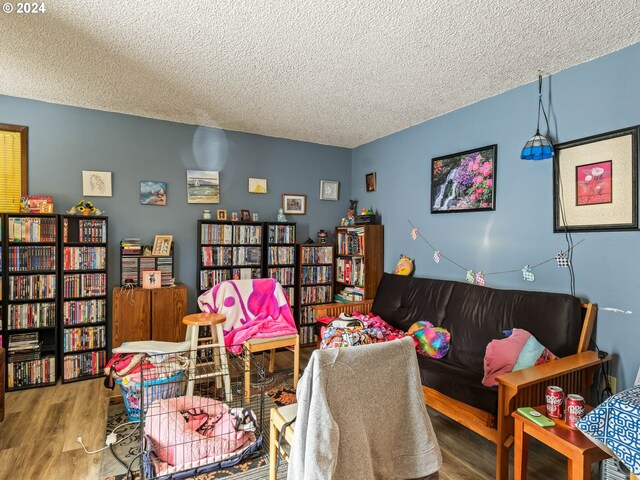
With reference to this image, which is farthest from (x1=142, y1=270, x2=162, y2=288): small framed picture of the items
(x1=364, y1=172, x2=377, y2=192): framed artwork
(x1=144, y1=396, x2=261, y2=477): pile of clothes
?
(x1=364, y1=172, x2=377, y2=192): framed artwork

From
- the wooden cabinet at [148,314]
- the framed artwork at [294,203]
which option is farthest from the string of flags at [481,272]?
the wooden cabinet at [148,314]

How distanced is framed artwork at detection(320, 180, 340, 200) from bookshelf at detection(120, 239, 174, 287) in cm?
204

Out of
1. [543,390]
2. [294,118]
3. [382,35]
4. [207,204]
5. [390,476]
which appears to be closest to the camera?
[390,476]

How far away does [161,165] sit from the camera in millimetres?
3736

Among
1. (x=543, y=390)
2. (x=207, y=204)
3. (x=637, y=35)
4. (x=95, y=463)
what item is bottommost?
(x=95, y=463)

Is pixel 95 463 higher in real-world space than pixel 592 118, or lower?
lower

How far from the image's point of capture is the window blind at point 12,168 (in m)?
3.16

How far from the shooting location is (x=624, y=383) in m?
2.19

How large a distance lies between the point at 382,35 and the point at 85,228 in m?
2.94

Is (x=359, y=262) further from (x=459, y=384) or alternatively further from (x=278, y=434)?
(x=278, y=434)

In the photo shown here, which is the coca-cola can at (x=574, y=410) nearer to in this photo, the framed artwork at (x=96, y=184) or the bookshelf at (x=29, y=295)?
the bookshelf at (x=29, y=295)

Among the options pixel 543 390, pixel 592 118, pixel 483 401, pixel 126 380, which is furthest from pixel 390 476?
pixel 592 118

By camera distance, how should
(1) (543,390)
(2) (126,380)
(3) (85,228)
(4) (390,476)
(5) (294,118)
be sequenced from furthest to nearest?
(5) (294,118) < (3) (85,228) < (2) (126,380) < (1) (543,390) < (4) (390,476)

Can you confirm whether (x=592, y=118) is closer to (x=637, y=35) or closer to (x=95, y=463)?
(x=637, y=35)
